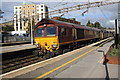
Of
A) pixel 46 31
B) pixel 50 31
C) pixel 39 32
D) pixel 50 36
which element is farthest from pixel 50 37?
pixel 39 32

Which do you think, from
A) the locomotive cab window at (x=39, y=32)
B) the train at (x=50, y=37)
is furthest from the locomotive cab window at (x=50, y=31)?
the locomotive cab window at (x=39, y=32)

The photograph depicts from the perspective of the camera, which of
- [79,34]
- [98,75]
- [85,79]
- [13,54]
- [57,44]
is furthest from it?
[79,34]

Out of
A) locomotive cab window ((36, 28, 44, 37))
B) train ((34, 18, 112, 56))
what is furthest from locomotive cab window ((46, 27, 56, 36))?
locomotive cab window ((36, 28, 44, 37))

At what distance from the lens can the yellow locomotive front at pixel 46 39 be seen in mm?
12387

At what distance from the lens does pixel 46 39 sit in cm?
1273

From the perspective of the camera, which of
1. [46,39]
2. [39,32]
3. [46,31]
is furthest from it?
[39,32]

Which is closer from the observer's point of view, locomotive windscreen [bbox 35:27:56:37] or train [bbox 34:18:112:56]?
train [bbox 34:18:112:56]

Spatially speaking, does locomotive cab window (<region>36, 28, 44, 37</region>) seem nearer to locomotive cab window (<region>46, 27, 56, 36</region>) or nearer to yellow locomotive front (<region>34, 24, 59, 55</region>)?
yellow locomotive front (<region>34, 24, 59, 55</region>)

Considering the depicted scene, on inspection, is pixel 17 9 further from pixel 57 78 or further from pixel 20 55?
pixel 57 78

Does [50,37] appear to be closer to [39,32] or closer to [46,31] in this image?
[46,31]

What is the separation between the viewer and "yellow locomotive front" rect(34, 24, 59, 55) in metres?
12.4

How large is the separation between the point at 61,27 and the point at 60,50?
210 centimetres

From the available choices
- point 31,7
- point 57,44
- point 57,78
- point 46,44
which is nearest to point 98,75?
point 57,78

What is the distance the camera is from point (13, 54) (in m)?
14.5
